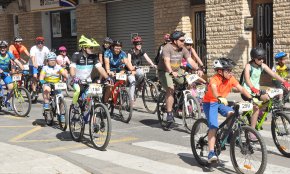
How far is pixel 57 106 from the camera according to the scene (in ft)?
32.1

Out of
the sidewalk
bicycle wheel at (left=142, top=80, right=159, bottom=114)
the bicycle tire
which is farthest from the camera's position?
bicycle wheel at (left=142, top=80, right=159, bottom=114)

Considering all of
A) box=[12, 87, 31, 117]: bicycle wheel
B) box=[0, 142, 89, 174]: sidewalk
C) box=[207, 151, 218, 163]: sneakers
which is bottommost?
box=[0, 142, 89, 174]: sidewalk

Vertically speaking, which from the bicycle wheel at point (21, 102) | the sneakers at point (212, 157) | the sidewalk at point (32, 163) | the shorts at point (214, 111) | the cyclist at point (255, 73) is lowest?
the sidewalk at point (32, 163)

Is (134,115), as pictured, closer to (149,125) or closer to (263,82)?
(149,125)

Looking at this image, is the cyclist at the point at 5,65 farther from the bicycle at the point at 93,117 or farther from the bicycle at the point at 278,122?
the bicycle at the point at 278,122

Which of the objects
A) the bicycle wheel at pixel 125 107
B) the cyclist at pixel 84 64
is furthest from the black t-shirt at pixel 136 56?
the cyclist at pixel 84 64

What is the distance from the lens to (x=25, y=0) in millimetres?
26641

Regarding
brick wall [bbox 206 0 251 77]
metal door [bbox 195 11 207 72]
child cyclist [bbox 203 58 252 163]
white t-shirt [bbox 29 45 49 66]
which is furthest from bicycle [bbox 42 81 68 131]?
metal door [bbox 195 11 207 72]

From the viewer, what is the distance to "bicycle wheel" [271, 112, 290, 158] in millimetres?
7148

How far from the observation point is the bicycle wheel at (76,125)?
8.63 metres

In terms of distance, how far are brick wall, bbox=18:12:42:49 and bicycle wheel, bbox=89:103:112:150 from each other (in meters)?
19.2

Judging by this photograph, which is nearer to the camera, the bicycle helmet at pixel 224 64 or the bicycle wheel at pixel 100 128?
the bicycle helmet at pixel 224 64

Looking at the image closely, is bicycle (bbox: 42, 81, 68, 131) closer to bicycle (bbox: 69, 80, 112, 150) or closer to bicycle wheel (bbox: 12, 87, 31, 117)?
bicycle (bbox: 69, 80, 112, 150)

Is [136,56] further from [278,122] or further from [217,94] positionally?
[217,94]
